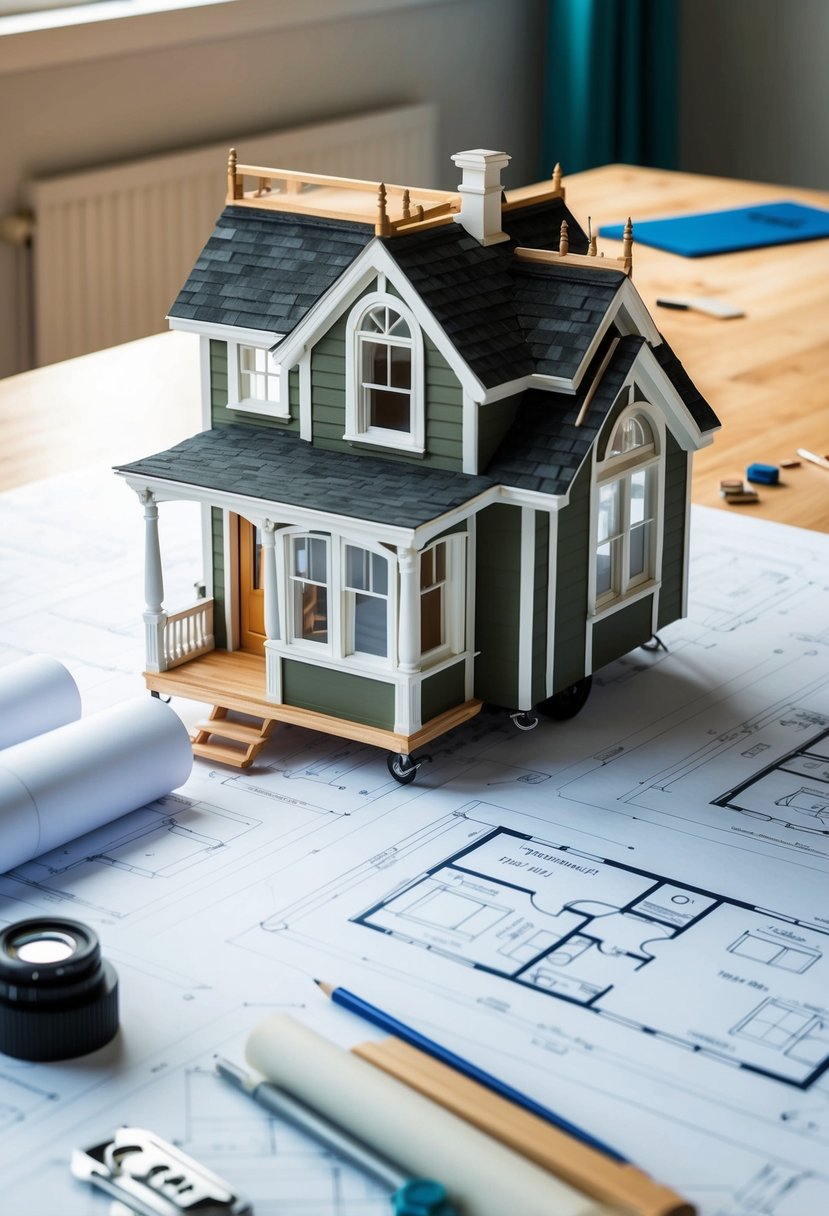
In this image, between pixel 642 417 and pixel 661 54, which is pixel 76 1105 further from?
pixel 661 54

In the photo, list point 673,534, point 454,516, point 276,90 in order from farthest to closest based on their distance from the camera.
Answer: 1. point 276,90
2. point 673,534
3. point 454,516

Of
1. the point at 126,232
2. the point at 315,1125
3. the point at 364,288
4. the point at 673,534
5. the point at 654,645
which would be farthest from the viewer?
the point at 126,232

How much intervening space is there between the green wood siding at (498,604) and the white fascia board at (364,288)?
25 cm

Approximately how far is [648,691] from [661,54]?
16.4 feet

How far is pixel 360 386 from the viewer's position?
3.15 metres

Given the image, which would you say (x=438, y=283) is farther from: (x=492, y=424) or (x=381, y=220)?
(x=492, y=424)

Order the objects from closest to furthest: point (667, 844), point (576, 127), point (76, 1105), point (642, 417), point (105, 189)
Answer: point (76, 1105), point (667, 844), point (642, 417), point (105, 189), point (576, 127)

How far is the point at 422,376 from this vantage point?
3.08 metres

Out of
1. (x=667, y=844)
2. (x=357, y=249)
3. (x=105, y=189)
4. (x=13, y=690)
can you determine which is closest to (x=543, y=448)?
(x=357, y=249)

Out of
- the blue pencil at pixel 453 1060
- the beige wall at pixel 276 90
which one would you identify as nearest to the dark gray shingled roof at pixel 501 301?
the blue pencil at pixel 453 1060

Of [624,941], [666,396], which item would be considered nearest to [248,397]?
[666,396]

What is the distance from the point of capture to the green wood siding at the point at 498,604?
124 inches

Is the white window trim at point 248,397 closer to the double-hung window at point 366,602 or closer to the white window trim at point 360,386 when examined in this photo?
the white window trim at point 360,386

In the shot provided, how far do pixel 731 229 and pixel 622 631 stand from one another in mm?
3285
